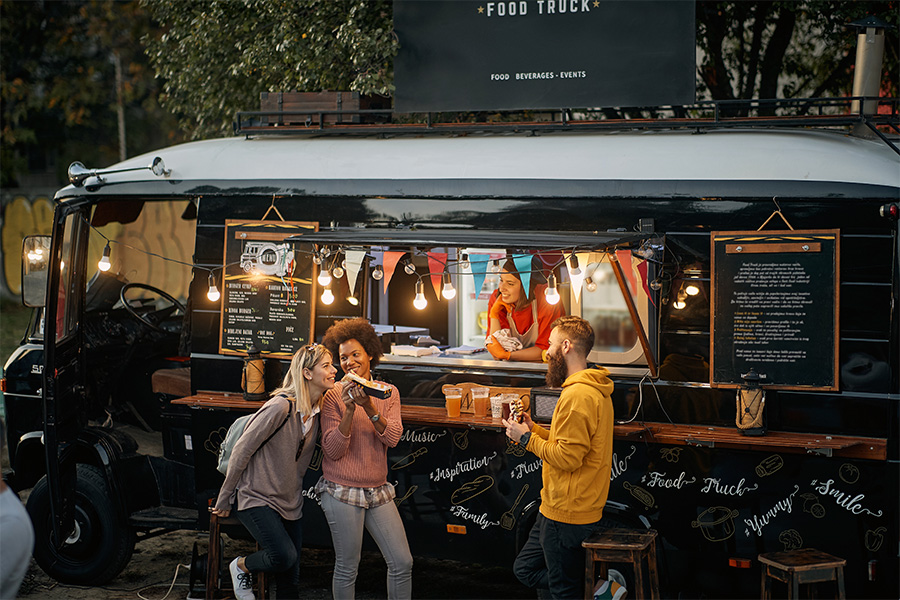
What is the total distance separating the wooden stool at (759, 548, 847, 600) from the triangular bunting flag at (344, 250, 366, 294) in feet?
9.97

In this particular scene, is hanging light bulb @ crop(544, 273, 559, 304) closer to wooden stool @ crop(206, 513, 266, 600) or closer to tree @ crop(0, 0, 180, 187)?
wooden stool @ crop(206, 513, 266, 600)

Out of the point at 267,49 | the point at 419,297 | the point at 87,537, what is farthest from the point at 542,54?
the point at 267,49

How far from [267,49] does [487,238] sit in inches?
240

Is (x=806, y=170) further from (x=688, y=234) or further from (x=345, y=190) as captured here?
(x=345, y=190)

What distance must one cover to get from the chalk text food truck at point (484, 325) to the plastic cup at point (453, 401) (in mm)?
82

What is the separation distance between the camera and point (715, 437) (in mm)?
5570

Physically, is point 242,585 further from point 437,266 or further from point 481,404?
point 437,266

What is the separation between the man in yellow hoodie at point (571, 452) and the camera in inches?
200

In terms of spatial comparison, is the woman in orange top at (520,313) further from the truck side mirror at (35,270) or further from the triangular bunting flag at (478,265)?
the truck side mirror at (35,270)

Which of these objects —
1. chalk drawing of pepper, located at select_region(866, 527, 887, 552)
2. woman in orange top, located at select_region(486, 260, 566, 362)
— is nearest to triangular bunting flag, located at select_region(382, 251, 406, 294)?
woman in orange top, located at select_region(486, 260, 566, 362)

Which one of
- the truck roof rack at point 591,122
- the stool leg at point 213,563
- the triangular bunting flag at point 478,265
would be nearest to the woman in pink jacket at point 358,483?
the stool leg at point 213,563

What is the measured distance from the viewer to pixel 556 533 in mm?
5285

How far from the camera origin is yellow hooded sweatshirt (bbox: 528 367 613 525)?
5055 mm

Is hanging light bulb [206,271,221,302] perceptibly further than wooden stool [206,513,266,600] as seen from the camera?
Yes
